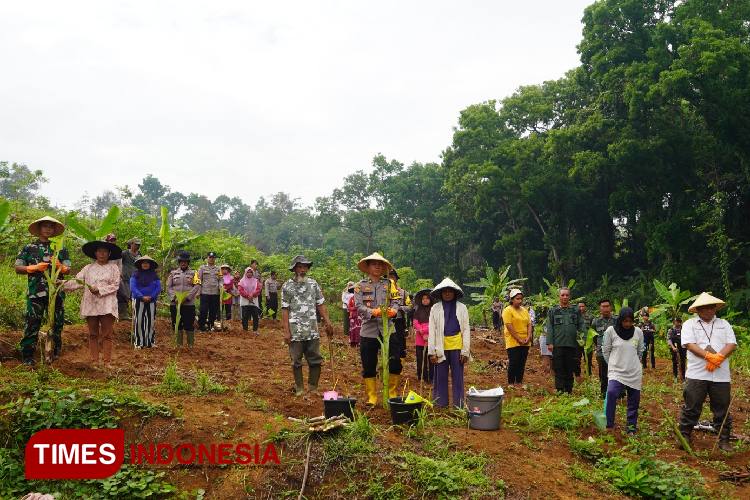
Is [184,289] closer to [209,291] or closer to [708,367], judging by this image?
[209,291]

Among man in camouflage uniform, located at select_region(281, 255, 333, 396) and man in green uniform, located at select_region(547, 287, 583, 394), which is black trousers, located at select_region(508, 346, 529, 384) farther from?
man in camouflage uniform, located at select_region(281, 255, 333, 396)

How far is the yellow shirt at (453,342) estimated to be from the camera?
662cm

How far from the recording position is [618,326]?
6.92 meters

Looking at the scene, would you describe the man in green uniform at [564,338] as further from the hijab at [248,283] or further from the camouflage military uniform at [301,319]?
the hijab at [248,283]

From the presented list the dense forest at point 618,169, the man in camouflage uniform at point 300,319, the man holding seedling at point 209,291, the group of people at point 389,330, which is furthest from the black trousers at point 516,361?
the dense forest at point 618,169

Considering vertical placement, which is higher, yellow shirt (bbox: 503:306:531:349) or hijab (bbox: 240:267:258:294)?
hijab (bbox: 240:267:258:294)

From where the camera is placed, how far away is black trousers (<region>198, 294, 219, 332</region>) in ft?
42.2

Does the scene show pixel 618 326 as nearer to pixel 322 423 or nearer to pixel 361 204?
pixel 322 423

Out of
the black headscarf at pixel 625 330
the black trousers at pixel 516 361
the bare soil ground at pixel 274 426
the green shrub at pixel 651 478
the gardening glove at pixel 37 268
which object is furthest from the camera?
the black trousers at pixel 516 361

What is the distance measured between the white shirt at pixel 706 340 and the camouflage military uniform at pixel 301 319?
4.13 meters

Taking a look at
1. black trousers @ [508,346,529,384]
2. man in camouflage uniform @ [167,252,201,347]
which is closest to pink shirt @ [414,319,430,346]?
black trousers @ [508,346,529,384]

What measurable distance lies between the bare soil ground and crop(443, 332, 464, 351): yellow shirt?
1009mm

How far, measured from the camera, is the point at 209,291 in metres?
12.4

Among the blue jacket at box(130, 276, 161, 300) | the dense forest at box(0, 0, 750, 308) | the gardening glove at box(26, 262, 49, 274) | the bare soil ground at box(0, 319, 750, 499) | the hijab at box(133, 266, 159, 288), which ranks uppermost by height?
the dense forest at box(0, 0, 750, 308)
